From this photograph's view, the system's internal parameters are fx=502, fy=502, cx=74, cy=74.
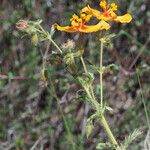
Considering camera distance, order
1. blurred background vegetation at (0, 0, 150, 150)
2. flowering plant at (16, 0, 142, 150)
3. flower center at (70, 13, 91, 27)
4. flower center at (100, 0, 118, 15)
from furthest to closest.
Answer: blurred background vegetation at (0, 0, 150, 150) < flower center at (100, 0, 118, 15) < flower center at (70, 13, 91, 27) < flowering plant at (16, 0, 142, 150)

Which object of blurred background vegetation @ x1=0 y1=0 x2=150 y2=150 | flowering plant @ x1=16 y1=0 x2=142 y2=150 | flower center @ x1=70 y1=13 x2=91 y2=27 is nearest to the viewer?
flowering plant @ x1=16 y1=0 x2=142 y2=150

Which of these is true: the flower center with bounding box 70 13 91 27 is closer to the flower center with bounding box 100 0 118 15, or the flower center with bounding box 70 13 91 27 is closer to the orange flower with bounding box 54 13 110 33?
the orange flower with bounding box 54 13 110 33

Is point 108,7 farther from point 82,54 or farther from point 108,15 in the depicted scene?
point 82,54

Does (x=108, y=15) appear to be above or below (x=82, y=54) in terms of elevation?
above

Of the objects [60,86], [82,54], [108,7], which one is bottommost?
[60,86]

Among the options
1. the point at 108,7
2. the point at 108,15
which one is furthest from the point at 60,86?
the point at 108,15

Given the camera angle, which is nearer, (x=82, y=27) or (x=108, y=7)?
(x=82, y=27)

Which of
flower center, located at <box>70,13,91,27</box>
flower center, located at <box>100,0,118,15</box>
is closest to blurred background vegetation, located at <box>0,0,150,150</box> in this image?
flower center, located at <box>100,0,118,15</box>

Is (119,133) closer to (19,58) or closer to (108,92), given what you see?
(108,92)

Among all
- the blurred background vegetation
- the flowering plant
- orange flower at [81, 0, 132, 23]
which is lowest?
the blurred background vegetation
